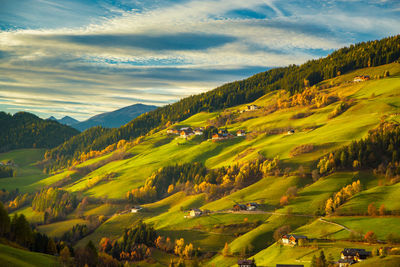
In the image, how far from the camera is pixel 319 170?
152625 millimetres

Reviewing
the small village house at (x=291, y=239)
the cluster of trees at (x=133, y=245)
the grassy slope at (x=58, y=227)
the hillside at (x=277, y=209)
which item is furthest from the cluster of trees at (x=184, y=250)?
the grassy slope at (x=58, y=227)

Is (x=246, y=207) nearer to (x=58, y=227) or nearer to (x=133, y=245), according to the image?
(x=133, y=245)

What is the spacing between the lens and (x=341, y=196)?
125m

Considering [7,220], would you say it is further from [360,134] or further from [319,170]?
[360,134]

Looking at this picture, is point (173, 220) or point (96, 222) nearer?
point (173, 220)

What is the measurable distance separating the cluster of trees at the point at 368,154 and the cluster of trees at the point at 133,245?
79.7 meters

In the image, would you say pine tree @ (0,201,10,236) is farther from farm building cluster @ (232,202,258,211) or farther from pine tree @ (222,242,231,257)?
farm building cluster @ (232,202,258,211)

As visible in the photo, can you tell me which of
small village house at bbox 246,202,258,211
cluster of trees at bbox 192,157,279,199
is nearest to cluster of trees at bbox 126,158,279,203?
cluster of trees at bbox 192,157,279,199

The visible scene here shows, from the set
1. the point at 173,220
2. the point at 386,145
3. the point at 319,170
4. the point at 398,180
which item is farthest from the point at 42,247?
the point at 386,145

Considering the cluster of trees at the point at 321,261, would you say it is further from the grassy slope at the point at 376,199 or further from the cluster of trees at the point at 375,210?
the grassy slope at the point at 376,199

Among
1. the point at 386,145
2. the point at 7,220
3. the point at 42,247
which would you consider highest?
the point at 386,145

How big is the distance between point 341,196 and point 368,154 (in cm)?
3467

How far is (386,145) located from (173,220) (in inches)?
3992

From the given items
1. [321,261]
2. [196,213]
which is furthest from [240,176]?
[321,261]
